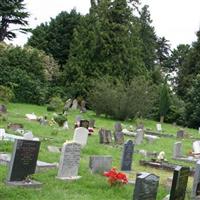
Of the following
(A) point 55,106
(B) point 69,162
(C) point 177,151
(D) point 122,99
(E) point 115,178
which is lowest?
(E) point 115,178

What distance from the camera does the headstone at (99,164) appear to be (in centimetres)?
1317

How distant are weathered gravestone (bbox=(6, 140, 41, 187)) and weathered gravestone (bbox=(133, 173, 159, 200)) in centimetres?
222

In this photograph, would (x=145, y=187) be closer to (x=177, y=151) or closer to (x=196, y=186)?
(x=196, y=186)

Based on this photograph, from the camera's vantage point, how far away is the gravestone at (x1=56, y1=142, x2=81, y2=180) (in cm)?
1203

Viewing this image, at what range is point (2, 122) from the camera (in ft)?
78.6

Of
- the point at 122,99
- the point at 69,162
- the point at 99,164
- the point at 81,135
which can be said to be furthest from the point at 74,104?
the point at 69,162

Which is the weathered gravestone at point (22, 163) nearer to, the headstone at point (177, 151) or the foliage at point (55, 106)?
the headstone at point (177, 151)

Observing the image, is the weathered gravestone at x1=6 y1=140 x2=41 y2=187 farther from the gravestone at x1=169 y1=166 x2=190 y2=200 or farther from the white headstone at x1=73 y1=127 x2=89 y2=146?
the white headstone at x1=73 y1=127 x2=89 y2=146

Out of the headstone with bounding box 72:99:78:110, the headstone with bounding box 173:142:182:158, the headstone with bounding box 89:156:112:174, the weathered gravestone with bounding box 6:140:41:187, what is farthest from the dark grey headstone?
the headstone with bounding box 72:99:78:110

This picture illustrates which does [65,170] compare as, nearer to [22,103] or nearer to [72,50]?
[22,103]

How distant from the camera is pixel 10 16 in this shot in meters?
54.8

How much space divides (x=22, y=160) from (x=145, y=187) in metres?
2.82

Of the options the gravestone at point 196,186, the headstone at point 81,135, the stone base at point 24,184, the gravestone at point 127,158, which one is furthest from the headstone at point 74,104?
the stone base at point 24,184

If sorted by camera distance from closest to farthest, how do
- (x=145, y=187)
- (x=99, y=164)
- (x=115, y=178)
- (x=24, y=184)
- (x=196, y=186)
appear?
(x=145, y=187) < (x=24, y=184) < (x=115, y=178) < (x=196, y=186) < (x=99, y=164)
